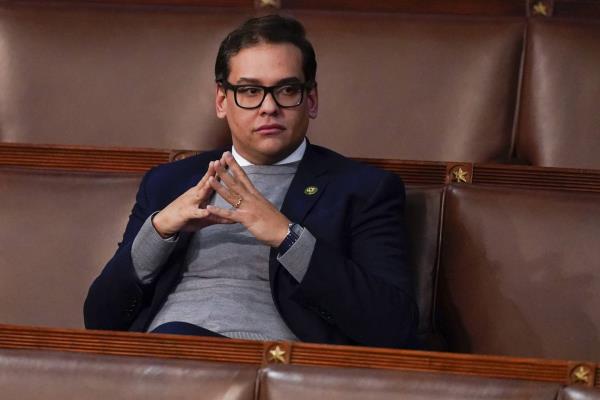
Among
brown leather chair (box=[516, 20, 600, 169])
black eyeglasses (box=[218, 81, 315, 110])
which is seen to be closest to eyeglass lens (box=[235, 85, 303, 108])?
black eyeglasses (box=[218, 81, 315, 110])

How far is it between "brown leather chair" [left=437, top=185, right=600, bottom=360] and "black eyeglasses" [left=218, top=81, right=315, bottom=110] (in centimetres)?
12

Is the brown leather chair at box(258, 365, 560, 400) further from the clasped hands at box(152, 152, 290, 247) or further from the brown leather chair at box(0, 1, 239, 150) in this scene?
the brown leather chair at box(0, 1, 239, 150)

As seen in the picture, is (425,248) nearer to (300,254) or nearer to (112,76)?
(300,254)

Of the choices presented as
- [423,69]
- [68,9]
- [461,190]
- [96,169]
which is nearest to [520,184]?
[461,190]

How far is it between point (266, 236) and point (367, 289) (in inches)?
2.6

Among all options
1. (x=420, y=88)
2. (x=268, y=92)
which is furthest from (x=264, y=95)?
(x=420, y=88)

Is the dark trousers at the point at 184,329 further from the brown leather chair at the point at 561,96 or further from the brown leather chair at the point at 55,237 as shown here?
the brown leather chair at the point at 561,96

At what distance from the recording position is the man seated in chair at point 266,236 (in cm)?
68

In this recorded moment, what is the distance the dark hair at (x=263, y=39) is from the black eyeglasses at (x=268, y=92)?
0.02 metres

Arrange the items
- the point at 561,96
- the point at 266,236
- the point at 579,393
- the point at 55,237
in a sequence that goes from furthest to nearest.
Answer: the point at 561,96, the point at 55,237, the point at 266,236, the point at 579,393

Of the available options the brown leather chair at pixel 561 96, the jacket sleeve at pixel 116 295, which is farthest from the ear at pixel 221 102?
the brown leather chair at pixel 561 96

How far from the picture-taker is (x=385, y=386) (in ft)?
1.55

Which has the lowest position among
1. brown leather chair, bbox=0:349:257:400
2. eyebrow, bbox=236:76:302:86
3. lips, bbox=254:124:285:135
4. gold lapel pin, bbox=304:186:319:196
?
brown leather chair, bbox=0:349:257:400

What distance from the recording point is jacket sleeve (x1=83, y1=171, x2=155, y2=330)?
0.71 meters
